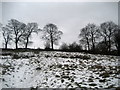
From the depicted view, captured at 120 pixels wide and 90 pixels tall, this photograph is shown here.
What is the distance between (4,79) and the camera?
10219mm

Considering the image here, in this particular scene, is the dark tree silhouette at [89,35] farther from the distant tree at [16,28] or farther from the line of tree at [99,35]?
the distant tree at [16,28]

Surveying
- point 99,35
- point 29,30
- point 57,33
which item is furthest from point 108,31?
point 29,30

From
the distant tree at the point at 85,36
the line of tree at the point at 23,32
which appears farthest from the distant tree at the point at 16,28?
the distant tree at the point at 85,36

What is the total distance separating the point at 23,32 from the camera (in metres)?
41.5

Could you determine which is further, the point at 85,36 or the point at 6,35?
the point at 85,36

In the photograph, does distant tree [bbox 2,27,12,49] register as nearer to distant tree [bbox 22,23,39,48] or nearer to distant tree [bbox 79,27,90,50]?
distant tree [bbox 22,23,39,48]

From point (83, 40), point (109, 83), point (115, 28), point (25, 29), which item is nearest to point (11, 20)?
point (25, 29)

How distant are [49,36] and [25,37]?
315 inches

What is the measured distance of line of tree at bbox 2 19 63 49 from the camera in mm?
40156

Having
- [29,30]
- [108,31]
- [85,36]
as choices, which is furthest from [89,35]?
[29,30]

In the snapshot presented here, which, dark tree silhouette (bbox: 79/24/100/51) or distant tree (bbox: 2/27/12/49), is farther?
dark tree silhouette (bbox: 79/24/100/51)

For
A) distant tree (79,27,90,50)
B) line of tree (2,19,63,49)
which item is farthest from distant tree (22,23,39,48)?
distant tree (79,27,90,50)

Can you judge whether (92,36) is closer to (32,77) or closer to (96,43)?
(96,43)

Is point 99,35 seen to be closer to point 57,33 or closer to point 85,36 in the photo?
point 85,36
